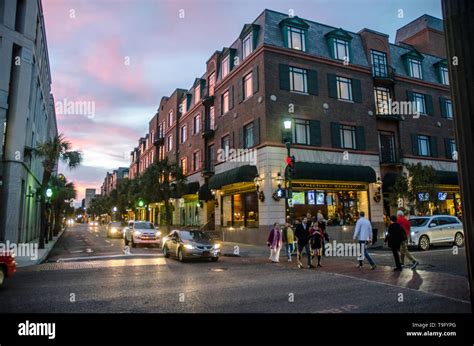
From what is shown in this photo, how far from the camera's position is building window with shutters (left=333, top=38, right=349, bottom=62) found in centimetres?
2623

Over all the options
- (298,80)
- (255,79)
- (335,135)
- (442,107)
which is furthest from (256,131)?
(442,107)

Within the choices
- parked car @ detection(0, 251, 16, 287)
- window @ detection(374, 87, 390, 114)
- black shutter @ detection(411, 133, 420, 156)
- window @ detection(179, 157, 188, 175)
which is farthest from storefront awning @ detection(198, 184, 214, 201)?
parked car @ detection(0, 251, 16, 287)

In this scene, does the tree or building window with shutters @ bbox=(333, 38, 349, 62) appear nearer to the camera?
the tree

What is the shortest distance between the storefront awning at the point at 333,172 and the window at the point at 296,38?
8.49 metres

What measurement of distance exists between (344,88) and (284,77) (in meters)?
5.52

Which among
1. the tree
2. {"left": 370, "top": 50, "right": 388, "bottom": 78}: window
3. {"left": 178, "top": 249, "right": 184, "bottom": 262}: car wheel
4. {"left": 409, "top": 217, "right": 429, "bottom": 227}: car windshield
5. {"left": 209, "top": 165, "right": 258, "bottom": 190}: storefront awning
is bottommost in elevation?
{"left": 178, "top": 249, "right": 184, "bottom": 262}: car wheel

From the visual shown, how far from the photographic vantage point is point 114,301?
296 inches

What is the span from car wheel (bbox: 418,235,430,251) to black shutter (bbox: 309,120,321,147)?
30.4ft

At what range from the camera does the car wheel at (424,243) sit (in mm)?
17422

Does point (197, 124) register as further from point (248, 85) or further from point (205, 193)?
point (248, 85)

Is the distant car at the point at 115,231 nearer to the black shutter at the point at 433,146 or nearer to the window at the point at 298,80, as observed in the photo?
the window at the point at 298,80

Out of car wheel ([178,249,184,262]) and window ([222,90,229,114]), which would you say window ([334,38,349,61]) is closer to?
window ([222,90,229,114])
